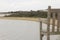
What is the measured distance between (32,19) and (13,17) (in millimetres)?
5221

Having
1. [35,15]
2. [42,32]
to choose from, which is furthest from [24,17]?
[42,32]

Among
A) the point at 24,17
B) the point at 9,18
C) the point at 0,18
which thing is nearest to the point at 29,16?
the point at 24,17

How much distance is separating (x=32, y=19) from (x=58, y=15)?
91.1 feet

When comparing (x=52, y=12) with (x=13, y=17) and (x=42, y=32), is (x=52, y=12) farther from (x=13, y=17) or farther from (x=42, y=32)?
(x=13, y=17)

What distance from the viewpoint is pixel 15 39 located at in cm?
1375

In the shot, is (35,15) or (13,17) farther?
(13,17)

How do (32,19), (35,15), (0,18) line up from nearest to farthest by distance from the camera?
1. (35,15)
2. (32,19)
3. (0,18)

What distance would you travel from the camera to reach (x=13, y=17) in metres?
40.6

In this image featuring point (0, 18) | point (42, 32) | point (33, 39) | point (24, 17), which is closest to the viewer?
point (42, 32)

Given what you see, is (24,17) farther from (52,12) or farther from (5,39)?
(52,12)

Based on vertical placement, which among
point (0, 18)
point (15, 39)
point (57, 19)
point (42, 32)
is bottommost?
point (0, 18)

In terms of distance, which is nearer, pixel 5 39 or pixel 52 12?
pixel 52 12

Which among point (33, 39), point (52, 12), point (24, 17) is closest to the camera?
point (52, 12)

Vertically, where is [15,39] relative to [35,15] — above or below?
above
